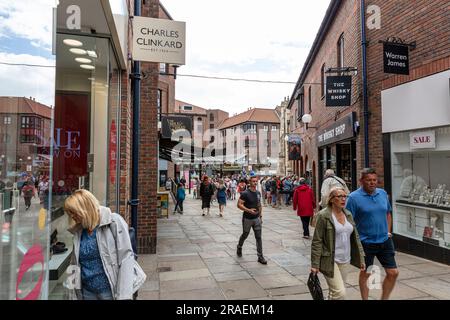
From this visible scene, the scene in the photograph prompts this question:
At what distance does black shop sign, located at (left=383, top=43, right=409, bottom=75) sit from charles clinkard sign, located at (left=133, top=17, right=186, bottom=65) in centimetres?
432

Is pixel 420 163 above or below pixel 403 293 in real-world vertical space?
above

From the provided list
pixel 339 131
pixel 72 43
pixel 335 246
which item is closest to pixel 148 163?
pixel 72 43

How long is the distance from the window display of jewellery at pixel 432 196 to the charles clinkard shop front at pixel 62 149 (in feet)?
20.5

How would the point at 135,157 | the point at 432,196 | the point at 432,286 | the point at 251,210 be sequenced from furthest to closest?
1. the point at 432,196
2. the point at 251,210
3. the point at 135,157
4. the point at 432,286

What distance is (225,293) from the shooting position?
15.0 feet

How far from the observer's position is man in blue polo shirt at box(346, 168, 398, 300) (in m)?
3.92

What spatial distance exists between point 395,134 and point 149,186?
571 centimetres

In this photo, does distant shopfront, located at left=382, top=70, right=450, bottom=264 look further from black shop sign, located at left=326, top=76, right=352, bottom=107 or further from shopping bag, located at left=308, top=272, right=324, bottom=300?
shopping bag, located at left=308, top=272, right=324, bottom=300

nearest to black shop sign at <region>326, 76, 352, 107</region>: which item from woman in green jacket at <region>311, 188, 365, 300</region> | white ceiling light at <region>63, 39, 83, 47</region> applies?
woman in green jacket at <region>311, 188, 365, 300</region>

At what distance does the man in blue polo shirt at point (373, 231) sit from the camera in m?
3.92

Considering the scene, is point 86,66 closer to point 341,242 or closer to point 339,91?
point 341,242

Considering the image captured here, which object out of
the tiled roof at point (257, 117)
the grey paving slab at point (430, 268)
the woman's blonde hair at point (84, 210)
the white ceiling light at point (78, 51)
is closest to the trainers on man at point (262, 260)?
the grey paving slab at point (430, 268)

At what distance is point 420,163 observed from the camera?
7148 mm

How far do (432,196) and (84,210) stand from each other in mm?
6880
